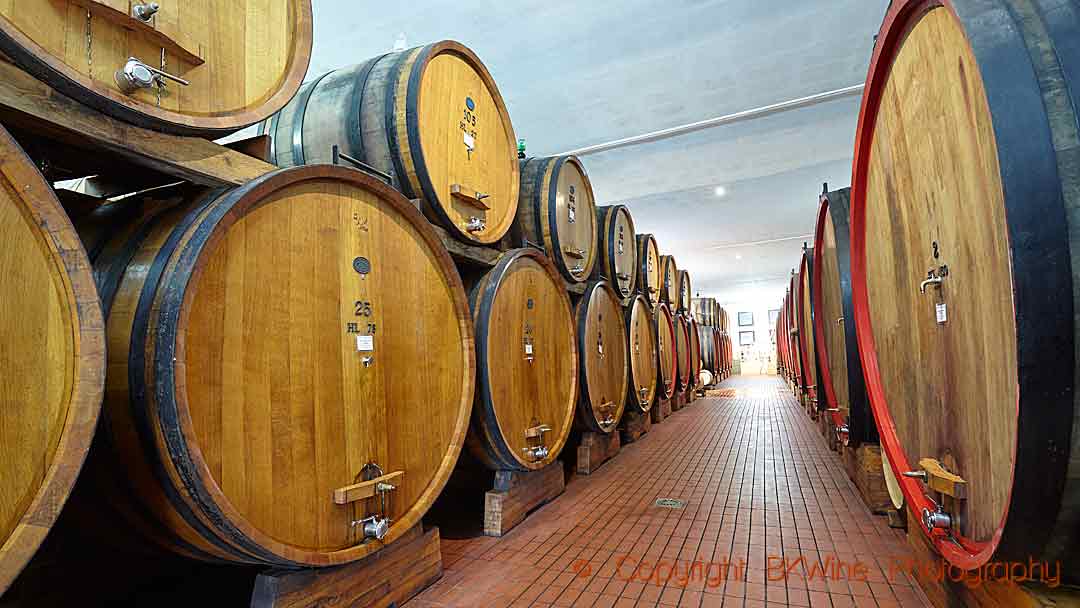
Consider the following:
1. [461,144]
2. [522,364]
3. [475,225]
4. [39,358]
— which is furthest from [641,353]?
[39,358]

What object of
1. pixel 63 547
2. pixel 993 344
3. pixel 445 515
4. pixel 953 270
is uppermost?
pixel 953 270

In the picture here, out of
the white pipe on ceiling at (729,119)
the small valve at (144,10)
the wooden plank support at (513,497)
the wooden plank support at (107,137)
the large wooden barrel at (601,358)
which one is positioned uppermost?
the white pipe on ceiling at (729,119)

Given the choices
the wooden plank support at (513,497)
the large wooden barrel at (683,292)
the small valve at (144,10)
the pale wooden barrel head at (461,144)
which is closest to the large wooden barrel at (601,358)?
the wooden plank support at (513,497)

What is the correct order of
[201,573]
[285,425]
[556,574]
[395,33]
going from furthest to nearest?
[395,33], [556,574], [201,573], [285,425]

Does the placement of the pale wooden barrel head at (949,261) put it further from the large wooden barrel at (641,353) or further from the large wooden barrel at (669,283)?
the large wooden barrel at (669,283)

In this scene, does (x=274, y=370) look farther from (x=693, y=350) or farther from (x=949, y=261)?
(x=693, y=350)

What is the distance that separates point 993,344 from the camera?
1.18m

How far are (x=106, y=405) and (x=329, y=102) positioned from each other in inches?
67.5

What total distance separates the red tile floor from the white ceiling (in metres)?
3.69

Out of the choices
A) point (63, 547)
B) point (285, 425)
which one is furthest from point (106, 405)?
point (63, 547)

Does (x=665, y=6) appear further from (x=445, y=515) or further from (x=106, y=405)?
(x=106, y=405)

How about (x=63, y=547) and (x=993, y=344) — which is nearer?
(x=993, y=344)

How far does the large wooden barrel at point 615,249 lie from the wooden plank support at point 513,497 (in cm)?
202

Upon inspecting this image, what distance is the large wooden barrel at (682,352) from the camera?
8258 millimetres
